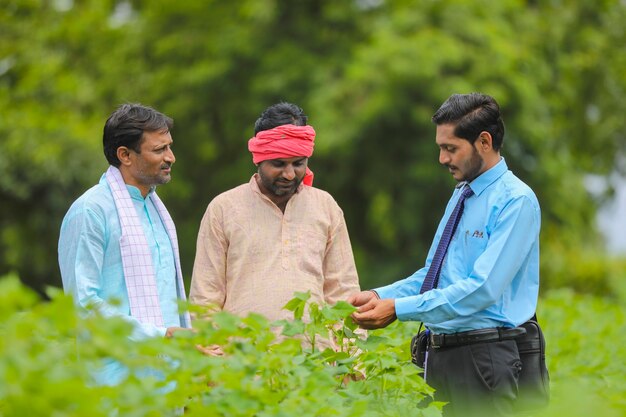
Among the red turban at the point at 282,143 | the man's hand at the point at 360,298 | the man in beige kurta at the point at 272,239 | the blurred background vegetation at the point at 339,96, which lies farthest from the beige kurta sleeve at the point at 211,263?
the blurred background vegetation at the point at 339,96

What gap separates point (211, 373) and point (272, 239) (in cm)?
175

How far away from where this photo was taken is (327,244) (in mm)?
5859

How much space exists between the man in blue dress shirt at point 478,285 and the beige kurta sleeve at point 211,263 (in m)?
0.68

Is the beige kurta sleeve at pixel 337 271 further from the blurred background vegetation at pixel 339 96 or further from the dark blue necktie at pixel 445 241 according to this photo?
the blurred background vegetation at pixel 339 96

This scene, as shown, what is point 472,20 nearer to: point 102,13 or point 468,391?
point 102,13

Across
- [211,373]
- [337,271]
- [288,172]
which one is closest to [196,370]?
[211,373]

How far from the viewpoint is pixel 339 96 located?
20.6 metres

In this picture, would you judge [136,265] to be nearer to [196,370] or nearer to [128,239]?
[128,239]

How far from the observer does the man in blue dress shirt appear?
516cm

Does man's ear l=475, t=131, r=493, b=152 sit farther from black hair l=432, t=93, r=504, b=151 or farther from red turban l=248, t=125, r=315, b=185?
red turban l=248, t=125, r=315, b=185

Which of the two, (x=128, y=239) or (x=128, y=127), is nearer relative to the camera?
(x=128, y=239)

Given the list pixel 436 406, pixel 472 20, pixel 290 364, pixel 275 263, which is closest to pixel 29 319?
pixel 290 364

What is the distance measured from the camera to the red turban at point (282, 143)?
5598mm

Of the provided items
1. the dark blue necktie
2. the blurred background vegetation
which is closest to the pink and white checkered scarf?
the dark blue necktie
